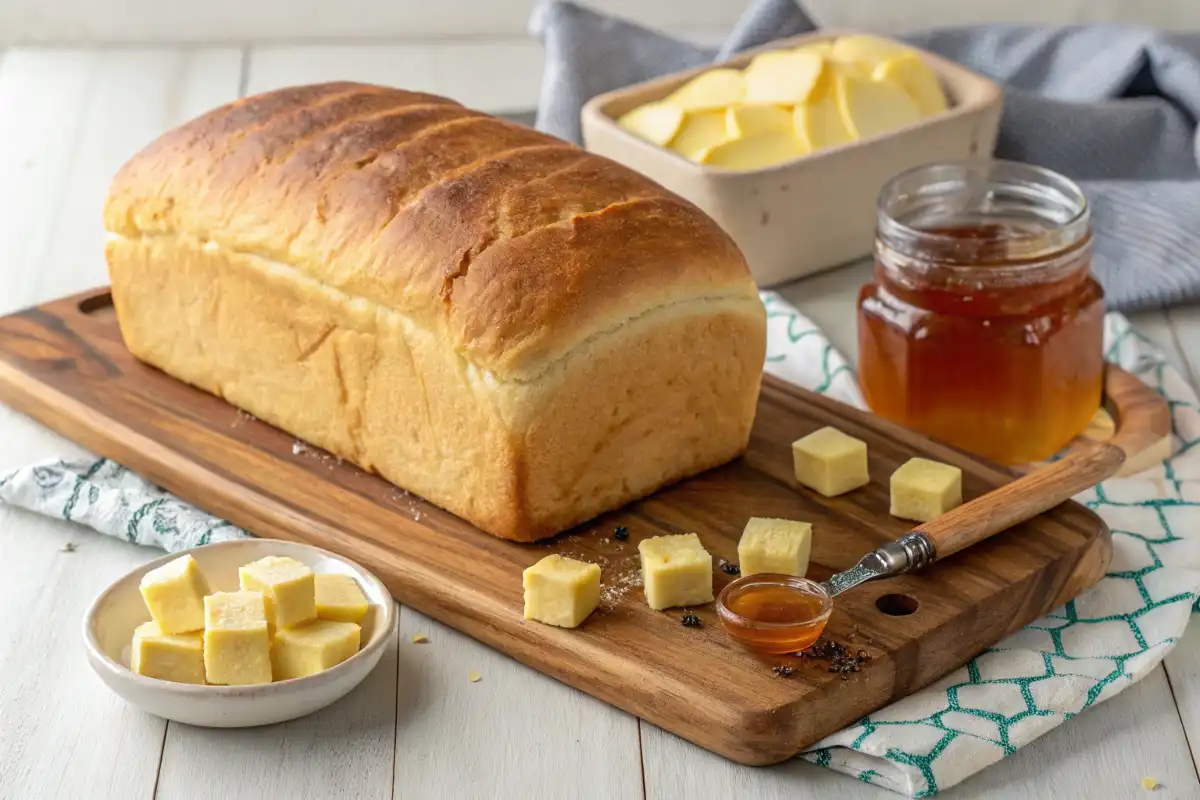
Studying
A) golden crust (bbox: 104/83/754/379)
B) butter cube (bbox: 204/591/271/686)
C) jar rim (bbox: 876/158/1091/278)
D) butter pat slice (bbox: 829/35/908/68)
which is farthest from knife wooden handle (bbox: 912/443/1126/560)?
butter pat slice (bbox: 829/35/908/68)

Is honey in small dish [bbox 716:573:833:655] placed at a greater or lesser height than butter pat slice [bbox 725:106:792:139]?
lesser

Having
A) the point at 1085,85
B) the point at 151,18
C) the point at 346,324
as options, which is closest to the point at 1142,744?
the point at 346,324

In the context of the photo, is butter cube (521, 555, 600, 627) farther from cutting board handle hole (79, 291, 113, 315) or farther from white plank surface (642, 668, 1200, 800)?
cutting board handle hole (79, 291, 113, 315)

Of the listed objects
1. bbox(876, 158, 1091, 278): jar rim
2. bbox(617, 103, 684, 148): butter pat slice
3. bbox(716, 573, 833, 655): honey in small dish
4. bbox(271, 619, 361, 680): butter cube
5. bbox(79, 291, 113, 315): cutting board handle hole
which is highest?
bbox(876, 158, 1091, 278): jar rim

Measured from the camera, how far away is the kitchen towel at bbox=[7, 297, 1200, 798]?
161 centimetres

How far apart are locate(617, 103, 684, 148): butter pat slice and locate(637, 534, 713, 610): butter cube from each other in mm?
1115

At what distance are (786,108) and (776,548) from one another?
3.85 feet

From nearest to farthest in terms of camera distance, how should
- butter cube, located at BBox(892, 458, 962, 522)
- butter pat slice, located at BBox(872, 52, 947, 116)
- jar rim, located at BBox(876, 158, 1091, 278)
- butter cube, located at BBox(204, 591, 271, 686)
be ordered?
butter cube, located at BBox(204, 591, 271, 686) → butter cube, located at BBox(892, 458, 962, 522) → jar rim, located at BBox(876, 158, 1091, 278) → butter pat slice, located at BBox(872, 52, 947, 116)

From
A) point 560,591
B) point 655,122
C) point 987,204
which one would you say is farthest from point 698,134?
point 560,591

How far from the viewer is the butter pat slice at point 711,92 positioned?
279cm

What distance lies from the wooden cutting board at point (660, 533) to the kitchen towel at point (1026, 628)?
0.10ft

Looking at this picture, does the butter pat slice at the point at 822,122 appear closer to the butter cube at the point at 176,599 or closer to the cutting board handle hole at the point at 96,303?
the cutting board handle hole at the point at 96,303

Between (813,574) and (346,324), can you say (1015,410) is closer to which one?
(813,574)

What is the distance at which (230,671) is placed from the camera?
161 cm
